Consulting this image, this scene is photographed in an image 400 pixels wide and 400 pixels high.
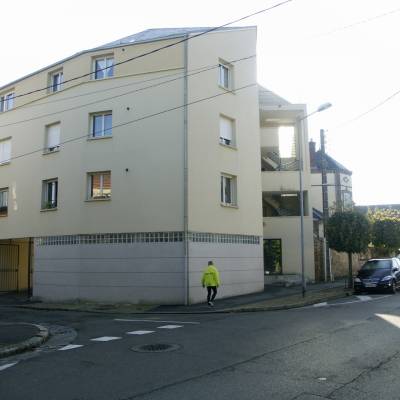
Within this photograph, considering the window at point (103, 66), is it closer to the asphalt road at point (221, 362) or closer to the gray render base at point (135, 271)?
the gray render base at point (135, 271)

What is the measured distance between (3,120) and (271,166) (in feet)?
47.3

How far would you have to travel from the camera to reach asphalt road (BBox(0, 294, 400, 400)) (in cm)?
579

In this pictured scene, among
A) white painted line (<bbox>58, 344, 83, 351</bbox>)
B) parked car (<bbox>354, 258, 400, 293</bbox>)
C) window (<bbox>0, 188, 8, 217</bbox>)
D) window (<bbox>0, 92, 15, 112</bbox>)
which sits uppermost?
window (<bbox>0, 92, 15, 112</bbox>)

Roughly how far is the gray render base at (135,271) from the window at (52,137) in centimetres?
433

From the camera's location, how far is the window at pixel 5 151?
2331 centimetres

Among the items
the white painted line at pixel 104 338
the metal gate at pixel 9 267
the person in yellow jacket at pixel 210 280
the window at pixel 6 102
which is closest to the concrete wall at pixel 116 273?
the person in yellow jacket at pixel 210 280

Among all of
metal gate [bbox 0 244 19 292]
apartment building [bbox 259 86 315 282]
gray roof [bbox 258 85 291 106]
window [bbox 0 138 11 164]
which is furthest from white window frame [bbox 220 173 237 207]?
metal gate [bbox 0 244 19 292]

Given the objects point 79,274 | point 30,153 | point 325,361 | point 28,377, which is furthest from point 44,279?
point 325,361

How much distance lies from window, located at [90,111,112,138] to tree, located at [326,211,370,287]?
10.9 meters

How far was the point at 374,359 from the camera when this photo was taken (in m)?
7.30

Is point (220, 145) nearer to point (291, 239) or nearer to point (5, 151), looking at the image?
point (291, 239)

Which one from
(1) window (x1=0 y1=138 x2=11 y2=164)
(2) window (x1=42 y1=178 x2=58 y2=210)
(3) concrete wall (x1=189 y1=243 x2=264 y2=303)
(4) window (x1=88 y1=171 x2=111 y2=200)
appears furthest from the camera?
(1) window (x1=0 y1=138 x2=11 y2=164)

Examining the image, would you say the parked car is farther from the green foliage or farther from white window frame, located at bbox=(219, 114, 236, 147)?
white window frame, located at bbox=(219, 114, 236, 147)

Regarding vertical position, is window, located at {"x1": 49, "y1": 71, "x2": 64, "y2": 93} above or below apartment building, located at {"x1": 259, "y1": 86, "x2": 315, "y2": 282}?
above
